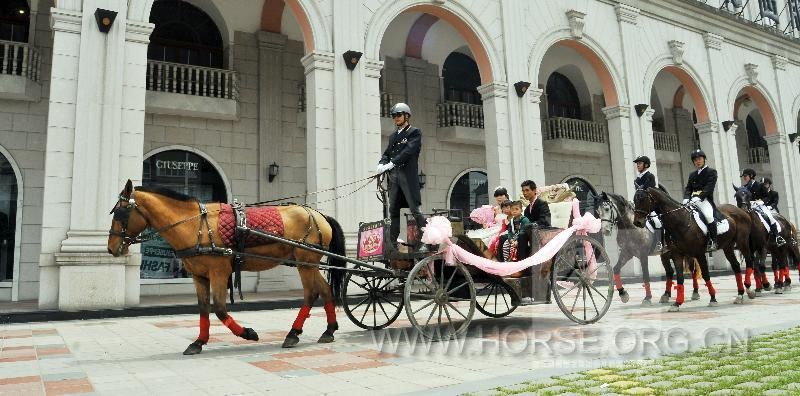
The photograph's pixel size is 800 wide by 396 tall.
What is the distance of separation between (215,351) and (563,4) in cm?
1599

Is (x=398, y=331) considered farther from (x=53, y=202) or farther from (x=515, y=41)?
(x=515, y=41)

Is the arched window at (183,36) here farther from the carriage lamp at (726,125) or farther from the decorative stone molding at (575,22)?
the carriage lamp at (726,125)

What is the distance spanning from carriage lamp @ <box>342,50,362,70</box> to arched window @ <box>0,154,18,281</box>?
8345 mm

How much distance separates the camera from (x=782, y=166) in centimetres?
2405

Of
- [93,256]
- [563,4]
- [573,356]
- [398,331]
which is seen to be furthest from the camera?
[563,4]

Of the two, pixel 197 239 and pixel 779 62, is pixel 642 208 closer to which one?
pixel 197 239

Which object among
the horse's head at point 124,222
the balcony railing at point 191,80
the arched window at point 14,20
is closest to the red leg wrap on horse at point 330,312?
the horse's head at point 124,222

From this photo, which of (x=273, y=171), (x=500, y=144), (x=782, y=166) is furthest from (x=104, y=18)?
(x=782, y=166)

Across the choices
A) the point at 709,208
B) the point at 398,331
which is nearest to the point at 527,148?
the point at 709,208

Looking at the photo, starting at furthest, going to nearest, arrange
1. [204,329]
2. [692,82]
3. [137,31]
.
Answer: [692,82] → [137,31] → [204,329]

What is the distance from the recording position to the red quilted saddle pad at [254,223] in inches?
233

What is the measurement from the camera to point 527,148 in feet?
52.4

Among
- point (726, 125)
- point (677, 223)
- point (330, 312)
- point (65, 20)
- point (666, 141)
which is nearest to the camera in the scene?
point (330, 312)

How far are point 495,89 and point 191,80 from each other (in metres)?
8.44
